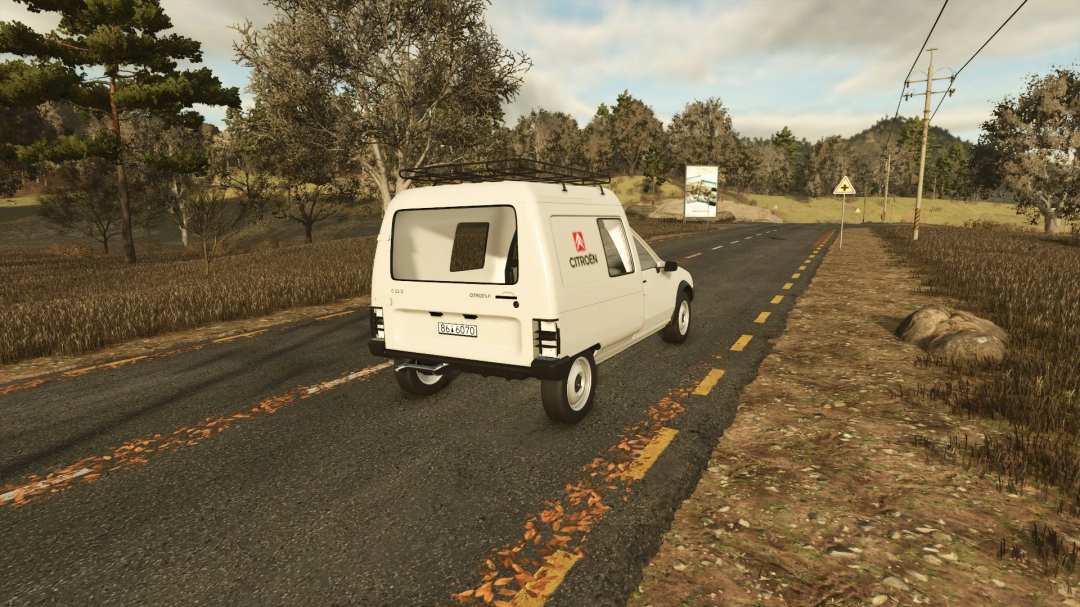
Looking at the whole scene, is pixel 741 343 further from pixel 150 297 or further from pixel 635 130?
pixel 635 130

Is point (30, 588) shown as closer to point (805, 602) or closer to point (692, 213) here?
point (805, 602)

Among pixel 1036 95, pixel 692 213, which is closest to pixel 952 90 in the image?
pixel 692 213

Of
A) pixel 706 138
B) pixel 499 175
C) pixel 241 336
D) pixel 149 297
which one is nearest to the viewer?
pixel 499 175

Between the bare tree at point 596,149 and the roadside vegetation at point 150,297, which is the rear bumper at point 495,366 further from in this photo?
the bare tree at point 596,149

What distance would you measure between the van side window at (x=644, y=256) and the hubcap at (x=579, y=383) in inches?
68.3

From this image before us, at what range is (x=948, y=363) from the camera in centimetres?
589

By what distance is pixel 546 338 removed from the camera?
429 cm

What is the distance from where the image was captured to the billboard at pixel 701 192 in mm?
A: 41000

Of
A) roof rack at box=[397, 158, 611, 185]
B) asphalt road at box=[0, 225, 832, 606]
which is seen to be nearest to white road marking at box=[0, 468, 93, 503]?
asphalt road at box=[0, 225, 832, 606]

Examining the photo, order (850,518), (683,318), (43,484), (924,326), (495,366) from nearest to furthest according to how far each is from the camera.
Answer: (850,518)
(43,484)
(495,366)
(924,326)
(683,318)

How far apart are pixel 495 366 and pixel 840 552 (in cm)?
274

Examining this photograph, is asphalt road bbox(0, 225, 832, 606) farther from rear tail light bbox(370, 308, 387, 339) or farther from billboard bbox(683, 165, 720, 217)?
billboard bbox(683, 165, 720, 217)

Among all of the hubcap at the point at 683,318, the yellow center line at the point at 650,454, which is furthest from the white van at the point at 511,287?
the hubcap at the point at 683,318

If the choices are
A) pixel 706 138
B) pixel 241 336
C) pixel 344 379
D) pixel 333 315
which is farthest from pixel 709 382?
pixel 706 138
